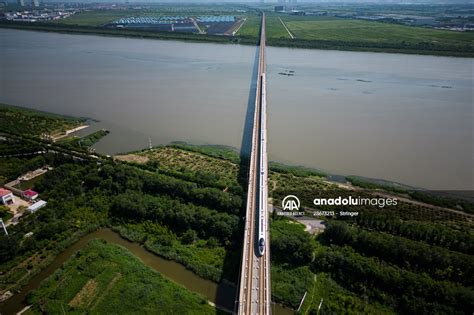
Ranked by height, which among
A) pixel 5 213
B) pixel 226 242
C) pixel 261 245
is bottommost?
pixel 226 242

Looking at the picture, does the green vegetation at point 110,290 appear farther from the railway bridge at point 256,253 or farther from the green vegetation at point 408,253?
the green vegetation at point 408,253

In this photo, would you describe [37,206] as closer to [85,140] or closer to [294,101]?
[85,140]

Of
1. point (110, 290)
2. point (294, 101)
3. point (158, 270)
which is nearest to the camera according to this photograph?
point (110, 290)

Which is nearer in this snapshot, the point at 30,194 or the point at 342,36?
the point at 30,194

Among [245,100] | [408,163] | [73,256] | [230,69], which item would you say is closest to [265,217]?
[73,256]

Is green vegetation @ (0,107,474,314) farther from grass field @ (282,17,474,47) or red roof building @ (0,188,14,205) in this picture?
grass field @ (282,17,474,47)

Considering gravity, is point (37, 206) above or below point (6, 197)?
below

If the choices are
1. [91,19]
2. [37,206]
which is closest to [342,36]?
[37,206]

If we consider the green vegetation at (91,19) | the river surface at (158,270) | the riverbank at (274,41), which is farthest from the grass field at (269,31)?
the river surface at (158,270)
